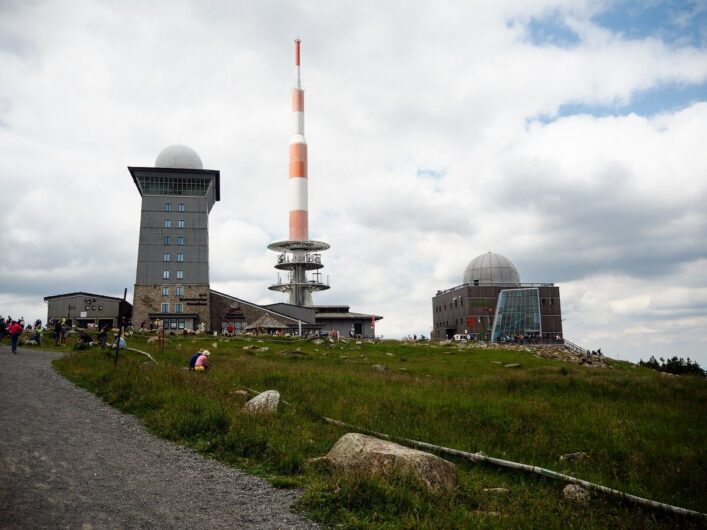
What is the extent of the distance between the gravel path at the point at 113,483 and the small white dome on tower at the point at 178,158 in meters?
67.9

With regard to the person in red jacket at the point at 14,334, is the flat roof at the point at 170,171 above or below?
above

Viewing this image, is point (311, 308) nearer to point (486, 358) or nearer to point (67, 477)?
point (486, 358)

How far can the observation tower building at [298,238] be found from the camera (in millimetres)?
77188

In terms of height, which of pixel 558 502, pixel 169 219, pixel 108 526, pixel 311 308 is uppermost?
pixel 169 219

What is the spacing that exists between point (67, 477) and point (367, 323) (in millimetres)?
79027

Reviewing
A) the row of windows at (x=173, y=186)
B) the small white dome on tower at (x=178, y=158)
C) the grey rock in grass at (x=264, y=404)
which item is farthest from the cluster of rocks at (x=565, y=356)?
the small white dome on tower at (x=178, y=158)

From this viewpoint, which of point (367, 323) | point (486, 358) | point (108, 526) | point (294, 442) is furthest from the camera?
point (367, 323)

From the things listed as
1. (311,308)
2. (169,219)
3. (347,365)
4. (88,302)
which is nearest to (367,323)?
(311,308)

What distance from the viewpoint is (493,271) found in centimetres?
9688

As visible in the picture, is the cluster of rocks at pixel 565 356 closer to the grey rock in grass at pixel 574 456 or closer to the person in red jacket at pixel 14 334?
the grey rock in grass at pixel 574 456

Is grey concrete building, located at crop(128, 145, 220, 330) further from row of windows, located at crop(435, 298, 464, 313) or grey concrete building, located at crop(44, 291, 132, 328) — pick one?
row of windows, located at crop(435, 298, 464, 313)

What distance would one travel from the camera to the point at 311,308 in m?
77.9

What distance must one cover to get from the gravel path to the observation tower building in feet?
212

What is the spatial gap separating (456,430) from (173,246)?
65.9 meters
